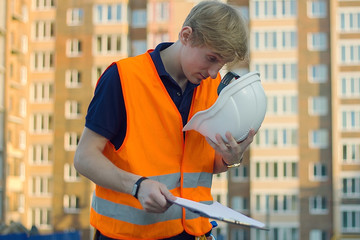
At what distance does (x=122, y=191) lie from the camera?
7.96 feet

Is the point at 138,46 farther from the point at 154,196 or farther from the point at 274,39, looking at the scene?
the point at 154,196

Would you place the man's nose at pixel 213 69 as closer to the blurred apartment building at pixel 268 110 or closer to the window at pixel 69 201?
the blurred apartment building at pixel 268 110

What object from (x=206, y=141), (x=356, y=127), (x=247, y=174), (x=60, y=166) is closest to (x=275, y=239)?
(x=247, y=174)

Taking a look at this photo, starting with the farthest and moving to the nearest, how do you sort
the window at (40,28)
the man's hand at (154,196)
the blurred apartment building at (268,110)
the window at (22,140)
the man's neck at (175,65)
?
the window at (40,28)
the window at (22,140)
the blurred apartment building at (268,110)
the man's neck at (175,65)
the man's hand at (154,196)

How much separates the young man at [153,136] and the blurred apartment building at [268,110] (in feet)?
132

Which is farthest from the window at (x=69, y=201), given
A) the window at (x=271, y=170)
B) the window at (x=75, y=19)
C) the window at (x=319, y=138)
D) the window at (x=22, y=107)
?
the window at (x=319, y=138)

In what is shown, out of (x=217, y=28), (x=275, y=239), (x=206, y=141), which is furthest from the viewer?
(x=275, y=239)

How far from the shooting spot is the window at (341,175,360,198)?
4397cm

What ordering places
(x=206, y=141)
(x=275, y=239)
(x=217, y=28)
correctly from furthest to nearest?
1. (x=275, y=239)
2. (x=206, y=141)
3. (x=217, y=28)

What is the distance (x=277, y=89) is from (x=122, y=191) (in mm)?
43461

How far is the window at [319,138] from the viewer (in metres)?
44.3

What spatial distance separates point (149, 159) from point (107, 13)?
45817 millimetres

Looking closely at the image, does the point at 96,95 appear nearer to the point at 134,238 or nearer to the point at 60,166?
the point at 134,238

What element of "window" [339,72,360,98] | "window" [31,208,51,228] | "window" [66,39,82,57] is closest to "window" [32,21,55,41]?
"window" [66,39,82,57]
